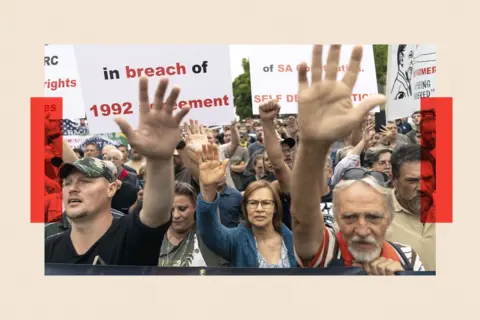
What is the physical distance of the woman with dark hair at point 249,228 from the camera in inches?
188

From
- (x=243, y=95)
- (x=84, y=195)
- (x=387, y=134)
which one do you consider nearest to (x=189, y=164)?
(x=84, y=195)

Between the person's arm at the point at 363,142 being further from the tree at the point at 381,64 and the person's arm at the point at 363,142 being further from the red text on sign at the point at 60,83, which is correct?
the tree at the point at 381,64

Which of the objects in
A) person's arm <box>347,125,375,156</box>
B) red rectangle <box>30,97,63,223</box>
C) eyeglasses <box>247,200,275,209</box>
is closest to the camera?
eyeglasses <box>247,200,275,209</box>

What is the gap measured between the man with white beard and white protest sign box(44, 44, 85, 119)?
3.81m

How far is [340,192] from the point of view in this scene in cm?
461

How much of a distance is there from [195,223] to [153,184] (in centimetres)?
101

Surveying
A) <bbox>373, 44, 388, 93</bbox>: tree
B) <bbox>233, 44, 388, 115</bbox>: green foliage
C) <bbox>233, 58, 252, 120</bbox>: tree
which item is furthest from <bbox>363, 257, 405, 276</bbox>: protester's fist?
<bbox>233, 58, 252, 120</bbox>: tree

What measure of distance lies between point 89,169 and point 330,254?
6.48 ft

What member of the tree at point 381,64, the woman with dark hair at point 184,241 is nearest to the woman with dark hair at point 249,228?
the woman with dark hair at point 184,241

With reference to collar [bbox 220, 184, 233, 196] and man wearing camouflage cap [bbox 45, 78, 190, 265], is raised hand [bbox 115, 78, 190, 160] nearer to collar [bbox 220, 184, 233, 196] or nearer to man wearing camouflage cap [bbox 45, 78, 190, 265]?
man wearing camouflage cap [bbox 45, 78, 190, 265]

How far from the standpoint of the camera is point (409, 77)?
7.14 meters

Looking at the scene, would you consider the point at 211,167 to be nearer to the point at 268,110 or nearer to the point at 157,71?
the point at 268,110

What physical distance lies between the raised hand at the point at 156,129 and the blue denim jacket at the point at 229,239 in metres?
0.65

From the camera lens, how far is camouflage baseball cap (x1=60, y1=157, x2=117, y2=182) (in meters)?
4.90
